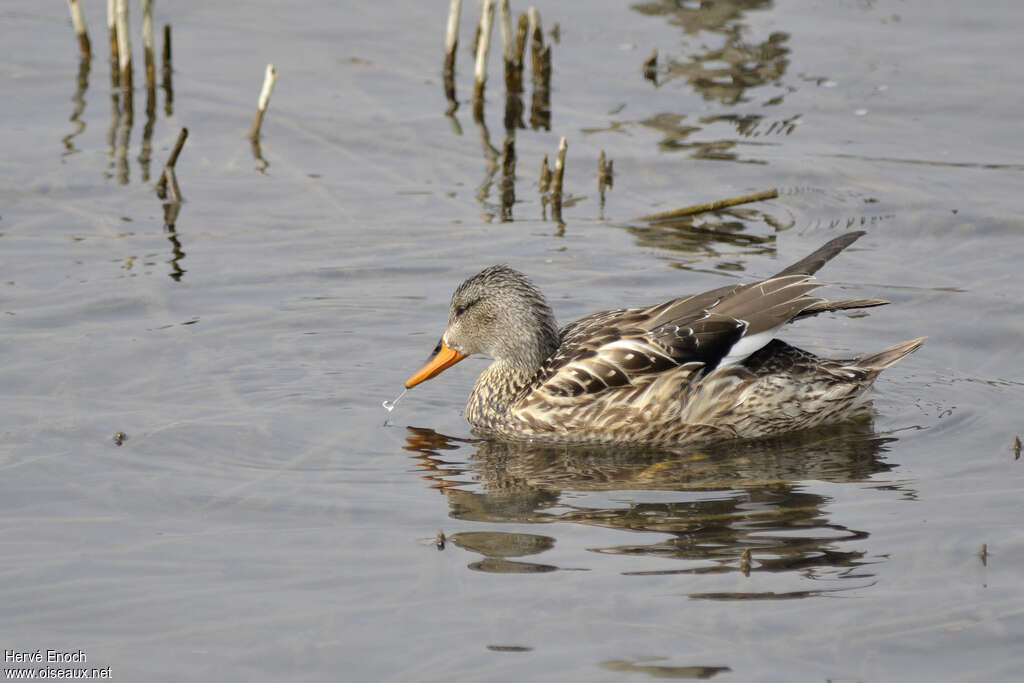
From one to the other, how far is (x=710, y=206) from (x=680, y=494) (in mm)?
4293

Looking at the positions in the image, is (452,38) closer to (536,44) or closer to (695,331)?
(536,44)

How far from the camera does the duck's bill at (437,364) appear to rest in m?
8.86

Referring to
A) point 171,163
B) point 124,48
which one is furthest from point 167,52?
point 171,163

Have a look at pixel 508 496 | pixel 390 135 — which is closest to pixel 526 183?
pixel 390 135

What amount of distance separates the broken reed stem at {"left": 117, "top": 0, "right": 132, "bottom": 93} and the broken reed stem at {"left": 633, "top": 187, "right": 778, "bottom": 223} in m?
5.36

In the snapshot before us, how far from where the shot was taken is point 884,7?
16.2m

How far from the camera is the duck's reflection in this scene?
6.73 meters

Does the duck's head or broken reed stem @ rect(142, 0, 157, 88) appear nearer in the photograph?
the duck's head

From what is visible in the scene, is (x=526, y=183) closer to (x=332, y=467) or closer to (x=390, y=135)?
(x=390, y=135)

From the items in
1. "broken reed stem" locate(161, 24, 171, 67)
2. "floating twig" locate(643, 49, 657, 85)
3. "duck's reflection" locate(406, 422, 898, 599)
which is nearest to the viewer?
"duck's reflection" locate(406, 422, 898, 599)

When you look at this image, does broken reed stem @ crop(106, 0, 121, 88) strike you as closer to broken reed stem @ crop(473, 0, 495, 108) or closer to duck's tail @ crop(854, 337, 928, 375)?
broken reed stem @ crop(473, 0, 495, 108)

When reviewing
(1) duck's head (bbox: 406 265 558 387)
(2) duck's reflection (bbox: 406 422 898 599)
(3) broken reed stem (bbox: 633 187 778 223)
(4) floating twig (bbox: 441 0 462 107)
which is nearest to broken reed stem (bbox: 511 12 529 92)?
(4) floating twig (bbox: 441 0 462 107)

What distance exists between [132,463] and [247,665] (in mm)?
A: 2315

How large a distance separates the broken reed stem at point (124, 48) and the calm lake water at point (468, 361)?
0.30 metres
